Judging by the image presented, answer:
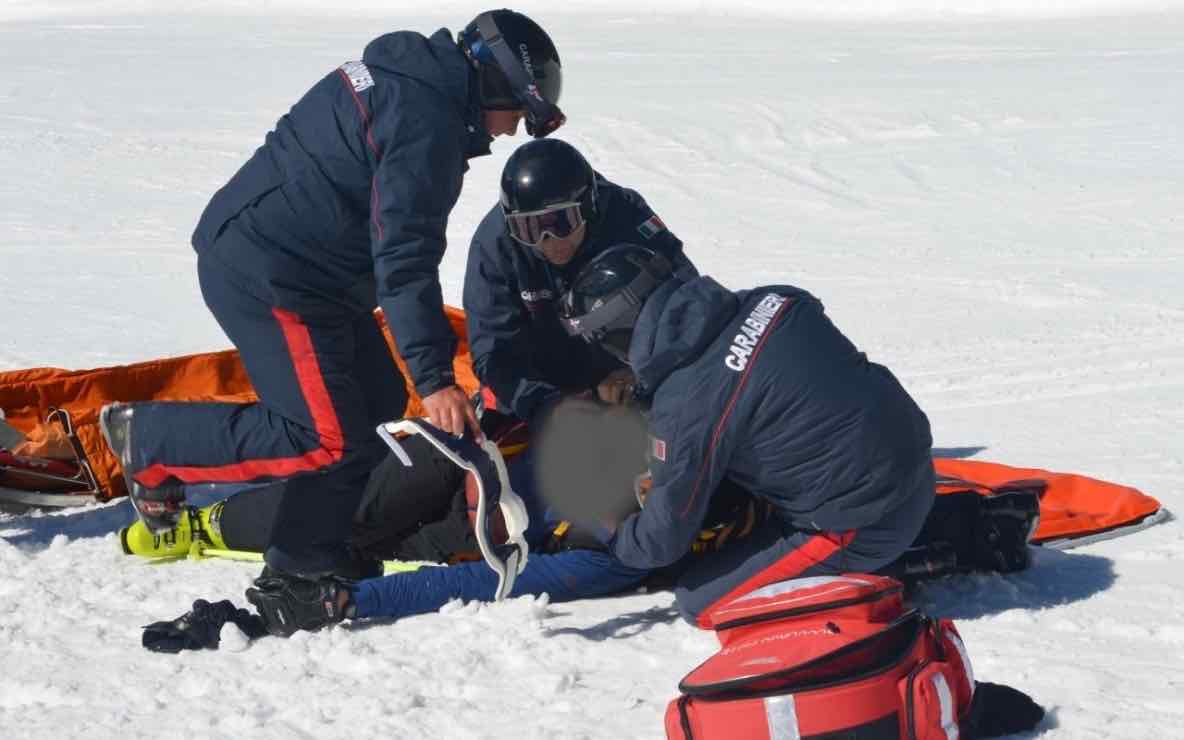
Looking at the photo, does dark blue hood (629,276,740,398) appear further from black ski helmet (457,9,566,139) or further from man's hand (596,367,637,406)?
man's hand (596,367,637,406)

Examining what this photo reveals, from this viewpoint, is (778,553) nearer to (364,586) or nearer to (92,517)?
(364,586)

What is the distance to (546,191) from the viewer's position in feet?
13.1

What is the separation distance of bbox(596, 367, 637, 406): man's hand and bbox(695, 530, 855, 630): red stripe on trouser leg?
82 centimetres

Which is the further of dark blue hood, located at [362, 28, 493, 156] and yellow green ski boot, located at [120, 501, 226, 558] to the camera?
yellow green ski boot, located at [120, 501, 226, 558]

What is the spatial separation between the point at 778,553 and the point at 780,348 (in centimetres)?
62

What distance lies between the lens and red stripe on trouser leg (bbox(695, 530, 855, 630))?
3.37 m

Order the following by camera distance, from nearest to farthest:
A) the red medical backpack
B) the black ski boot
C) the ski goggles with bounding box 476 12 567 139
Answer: the red medical backpack
the ski goggles with bounding box 476 12 567 139
the black ski boot

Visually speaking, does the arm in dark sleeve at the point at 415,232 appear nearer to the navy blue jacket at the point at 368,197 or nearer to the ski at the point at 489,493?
the navy blue jacket at the point at 368,197

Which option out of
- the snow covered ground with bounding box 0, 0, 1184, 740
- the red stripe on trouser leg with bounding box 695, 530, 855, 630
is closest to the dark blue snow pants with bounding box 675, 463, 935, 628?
the red stripe on trouser leg with bounding box 695, 530, 855, 630

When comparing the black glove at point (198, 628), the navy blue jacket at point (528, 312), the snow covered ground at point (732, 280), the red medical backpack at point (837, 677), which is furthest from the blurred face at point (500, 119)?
the red medical backpack at point (837, 677)

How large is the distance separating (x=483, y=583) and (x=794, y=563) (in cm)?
81

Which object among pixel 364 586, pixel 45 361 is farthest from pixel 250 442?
pixel 45 361

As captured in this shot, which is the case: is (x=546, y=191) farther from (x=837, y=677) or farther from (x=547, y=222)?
(x=837, y=677)

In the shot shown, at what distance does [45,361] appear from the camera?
6340 mm
